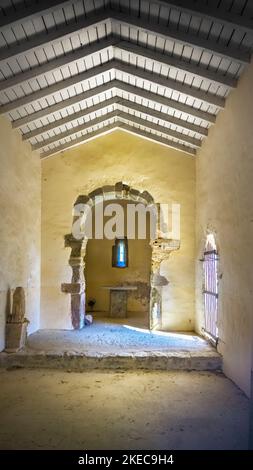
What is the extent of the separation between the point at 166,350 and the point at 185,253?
1.92m

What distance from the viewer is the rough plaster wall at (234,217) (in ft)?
12.1

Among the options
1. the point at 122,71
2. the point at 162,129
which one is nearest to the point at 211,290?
the point at 162,129

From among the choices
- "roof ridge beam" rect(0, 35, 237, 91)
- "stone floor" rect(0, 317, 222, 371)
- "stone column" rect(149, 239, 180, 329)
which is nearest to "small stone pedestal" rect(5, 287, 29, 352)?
"stone floor" rect(0, 317, 222, 371)

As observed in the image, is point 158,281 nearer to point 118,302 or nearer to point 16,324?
point 118,302

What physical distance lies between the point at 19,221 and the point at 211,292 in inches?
118

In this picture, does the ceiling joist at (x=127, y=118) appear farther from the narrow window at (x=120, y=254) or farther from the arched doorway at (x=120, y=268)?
the narrow window at (x=120, y=254)

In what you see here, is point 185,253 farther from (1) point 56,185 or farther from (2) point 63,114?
(2) point 63,114

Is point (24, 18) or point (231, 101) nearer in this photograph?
point (24, 18)

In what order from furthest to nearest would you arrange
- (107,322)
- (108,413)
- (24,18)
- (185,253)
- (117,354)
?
(107,322) < (185,253) < (117,354) < (108,413) < (24,18)

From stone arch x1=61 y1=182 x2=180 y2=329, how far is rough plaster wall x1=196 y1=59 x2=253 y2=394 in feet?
4.04

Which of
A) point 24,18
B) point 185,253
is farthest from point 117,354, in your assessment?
point 24,18

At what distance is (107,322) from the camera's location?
23.7 feet

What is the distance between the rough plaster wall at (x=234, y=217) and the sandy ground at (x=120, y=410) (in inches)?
19.3

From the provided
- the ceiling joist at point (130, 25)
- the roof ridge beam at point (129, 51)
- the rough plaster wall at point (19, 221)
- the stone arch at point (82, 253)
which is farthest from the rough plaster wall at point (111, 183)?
the ceiling joist at point (130, 25)
